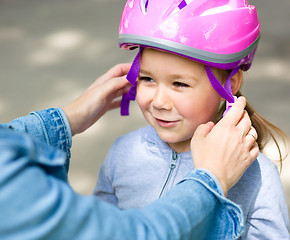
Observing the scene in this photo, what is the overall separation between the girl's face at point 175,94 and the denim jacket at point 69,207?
32 cm

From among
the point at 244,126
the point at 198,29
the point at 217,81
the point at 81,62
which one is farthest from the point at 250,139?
the point at 81,62

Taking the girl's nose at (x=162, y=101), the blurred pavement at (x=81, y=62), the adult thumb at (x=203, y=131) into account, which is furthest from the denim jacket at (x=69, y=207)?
the blurred pavement at (x=81, y=62)

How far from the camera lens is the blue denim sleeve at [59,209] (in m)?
0.73

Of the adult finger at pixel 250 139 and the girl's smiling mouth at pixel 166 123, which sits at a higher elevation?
the adult finger at pixel 250 139

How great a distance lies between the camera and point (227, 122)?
1174 mm

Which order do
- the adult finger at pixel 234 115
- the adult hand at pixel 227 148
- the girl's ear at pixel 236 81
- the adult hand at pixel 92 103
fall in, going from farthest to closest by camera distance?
1. the adult hand at pixel 92 103
2. the girl's ear at pixel 236 81
3. the adult finger at pixel 234 115
4. the adult hand at pixel 227 148

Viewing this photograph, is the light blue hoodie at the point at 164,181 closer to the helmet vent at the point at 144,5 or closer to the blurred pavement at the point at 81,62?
the helmet vent at the point at 144,5

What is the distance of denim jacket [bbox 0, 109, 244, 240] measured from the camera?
0.73 m

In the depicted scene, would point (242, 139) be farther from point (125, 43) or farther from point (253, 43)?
point (125, 43)

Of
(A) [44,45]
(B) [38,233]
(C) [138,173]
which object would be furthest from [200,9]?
(A) [44,45]

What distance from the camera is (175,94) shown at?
1303 mm

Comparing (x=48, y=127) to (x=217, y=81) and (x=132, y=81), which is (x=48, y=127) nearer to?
(x=132, y=81)

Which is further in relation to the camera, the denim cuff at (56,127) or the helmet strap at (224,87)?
the denim cuff at (56,127)

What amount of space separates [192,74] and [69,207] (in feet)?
2.14
